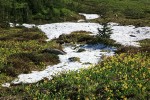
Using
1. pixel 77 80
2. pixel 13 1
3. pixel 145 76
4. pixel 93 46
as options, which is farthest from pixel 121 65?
pixel 13 1

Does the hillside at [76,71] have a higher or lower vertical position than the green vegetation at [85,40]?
higher

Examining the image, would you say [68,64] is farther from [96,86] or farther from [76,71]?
[96,86]

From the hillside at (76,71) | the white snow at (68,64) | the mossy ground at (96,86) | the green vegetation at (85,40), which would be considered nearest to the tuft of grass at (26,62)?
the hillside at (76,71)

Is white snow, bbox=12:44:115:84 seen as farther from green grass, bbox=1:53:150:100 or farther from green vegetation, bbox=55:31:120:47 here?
green grass, bbox=1:53:150:100

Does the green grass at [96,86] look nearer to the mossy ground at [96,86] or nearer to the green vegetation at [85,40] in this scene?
the mossy ground at [96,86]

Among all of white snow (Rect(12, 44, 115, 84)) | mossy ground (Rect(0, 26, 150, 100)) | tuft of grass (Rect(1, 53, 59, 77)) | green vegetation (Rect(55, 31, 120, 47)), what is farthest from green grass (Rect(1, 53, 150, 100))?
green vegetation (Rect(55, 31, 120, 47))

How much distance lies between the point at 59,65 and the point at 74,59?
206 centimetres

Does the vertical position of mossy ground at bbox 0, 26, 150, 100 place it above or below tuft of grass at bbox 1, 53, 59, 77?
above

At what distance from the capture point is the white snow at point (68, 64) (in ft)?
86.0

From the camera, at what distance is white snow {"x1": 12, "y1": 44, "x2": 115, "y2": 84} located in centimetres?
2622

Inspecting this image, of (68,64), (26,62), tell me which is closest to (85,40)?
(68,64)

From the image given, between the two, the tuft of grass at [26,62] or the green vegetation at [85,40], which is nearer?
the tuft of grass at [26,62]

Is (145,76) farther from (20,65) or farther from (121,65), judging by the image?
(20,65)

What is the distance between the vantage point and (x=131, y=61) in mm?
25578
